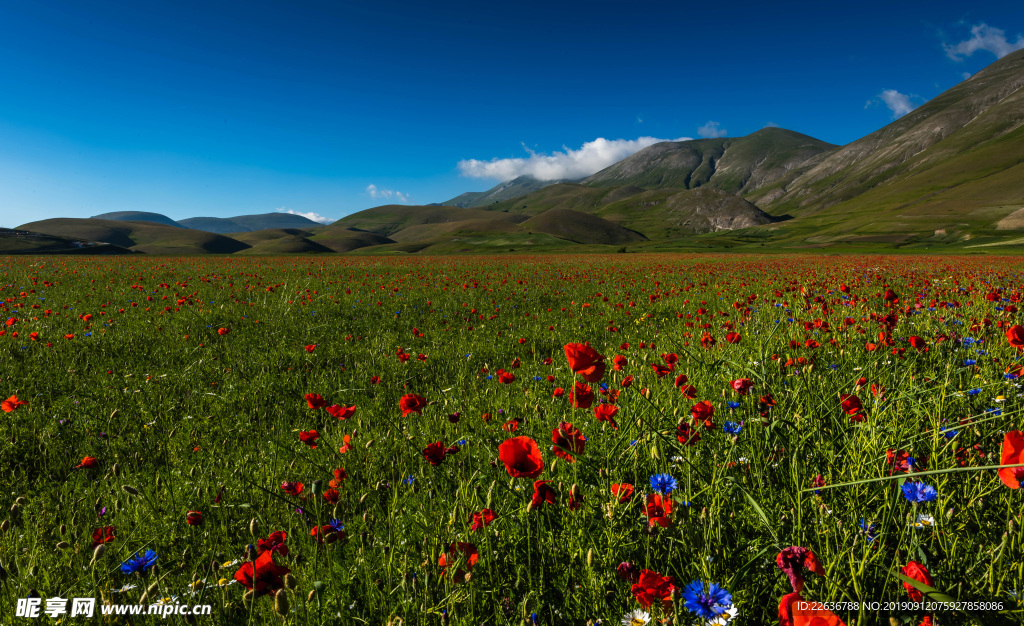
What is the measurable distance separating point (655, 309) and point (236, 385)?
25.0ft

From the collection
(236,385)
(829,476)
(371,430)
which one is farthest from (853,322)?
(236,385)

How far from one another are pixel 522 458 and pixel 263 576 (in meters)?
1.03

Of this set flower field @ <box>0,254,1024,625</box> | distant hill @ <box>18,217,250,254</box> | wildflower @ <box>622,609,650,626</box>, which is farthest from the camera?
distant hill @ <box>18,217,250,254</box>

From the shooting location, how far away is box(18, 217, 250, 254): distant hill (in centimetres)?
15075

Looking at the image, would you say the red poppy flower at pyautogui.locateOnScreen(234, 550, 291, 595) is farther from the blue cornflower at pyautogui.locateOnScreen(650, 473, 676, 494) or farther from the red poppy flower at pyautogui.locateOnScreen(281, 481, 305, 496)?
the blue cornflower at pyautogui.locateOnScreen(650, 473, 676, 494)

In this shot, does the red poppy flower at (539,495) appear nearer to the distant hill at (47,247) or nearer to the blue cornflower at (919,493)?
the blue cornflower at (919,493)

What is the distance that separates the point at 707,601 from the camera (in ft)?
4.21

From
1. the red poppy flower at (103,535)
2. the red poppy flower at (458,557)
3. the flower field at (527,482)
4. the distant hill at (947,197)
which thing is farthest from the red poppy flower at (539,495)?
the distant hill at (947,197)

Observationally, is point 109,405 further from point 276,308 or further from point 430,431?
point 276,308

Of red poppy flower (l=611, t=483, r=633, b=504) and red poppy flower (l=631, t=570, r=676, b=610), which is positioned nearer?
red poppy flower (l=631, t=570, r=676, b=610)

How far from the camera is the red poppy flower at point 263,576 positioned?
1443 mm

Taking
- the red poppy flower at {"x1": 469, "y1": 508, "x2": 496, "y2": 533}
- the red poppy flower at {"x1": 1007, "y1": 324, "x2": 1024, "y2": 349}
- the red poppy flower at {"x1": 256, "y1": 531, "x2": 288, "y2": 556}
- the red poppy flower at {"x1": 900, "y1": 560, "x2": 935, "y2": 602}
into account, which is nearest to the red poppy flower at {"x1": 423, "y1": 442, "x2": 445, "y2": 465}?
the red poppy flower at {"x1": 469, "y1": 508, "x2": 496, "y2": 533}

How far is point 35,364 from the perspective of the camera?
195 inches

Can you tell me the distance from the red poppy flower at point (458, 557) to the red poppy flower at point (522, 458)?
403 millimetres
